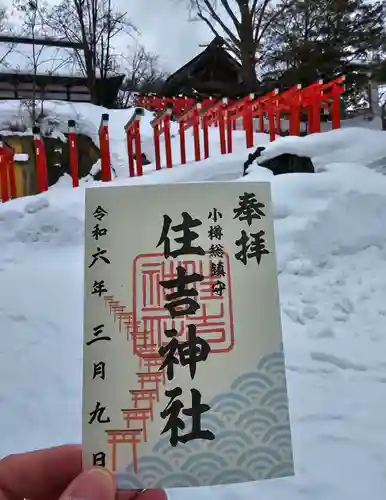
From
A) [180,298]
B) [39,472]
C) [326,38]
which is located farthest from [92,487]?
[326,38]

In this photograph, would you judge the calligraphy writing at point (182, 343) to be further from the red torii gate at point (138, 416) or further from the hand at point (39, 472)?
the hand at point (39, 472)

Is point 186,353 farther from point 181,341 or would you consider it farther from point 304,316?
point 304,316

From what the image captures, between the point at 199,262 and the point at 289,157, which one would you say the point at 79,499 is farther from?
the point at 289,157

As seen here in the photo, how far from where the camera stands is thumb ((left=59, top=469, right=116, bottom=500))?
2.47ft

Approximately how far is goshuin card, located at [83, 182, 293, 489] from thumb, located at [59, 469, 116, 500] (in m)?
0.03

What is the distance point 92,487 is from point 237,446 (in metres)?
0.23

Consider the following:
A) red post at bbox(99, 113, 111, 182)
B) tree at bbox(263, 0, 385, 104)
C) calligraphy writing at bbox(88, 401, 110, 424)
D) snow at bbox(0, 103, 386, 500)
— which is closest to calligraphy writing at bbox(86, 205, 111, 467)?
calligraphy writing at bbox(88, 401, 110, 424)

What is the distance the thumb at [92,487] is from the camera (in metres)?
0.75

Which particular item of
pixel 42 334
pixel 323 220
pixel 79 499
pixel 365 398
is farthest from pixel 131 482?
pixel 323 220

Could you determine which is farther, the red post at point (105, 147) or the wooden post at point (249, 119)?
the wooden post at point (249, 119)

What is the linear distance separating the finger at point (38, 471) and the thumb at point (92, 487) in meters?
0.13

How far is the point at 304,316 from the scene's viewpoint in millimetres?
2678

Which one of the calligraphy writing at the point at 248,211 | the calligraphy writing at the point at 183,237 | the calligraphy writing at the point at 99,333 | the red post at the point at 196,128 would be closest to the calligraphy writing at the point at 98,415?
the calligraphy writing at the point at 99,333

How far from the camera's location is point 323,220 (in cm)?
366
